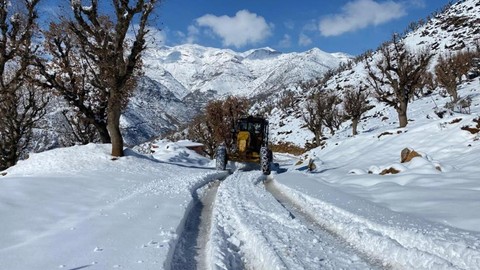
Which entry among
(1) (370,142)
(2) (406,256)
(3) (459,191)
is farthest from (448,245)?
(1) (370,142)

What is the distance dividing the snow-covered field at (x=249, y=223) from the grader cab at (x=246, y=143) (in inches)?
240

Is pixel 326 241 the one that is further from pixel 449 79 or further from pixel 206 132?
pixel 449 79

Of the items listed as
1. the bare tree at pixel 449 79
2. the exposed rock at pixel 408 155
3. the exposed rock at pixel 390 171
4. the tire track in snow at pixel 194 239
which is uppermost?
the bare tree at pixel 449 79

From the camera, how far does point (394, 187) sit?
422 inches

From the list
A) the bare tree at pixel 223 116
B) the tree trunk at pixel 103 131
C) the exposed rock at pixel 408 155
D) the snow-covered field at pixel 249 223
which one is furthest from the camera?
the bare tree at pixel 223 116

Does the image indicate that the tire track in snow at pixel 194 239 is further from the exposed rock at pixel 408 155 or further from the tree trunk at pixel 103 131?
the tree trunk at pixel 103 131

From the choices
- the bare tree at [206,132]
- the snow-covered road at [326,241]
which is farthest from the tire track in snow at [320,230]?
the bare tree at [206,132]

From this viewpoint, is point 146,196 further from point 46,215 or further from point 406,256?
point 406,256

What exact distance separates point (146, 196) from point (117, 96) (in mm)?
8884

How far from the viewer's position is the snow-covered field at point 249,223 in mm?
5215

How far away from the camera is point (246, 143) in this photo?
21.6 metres

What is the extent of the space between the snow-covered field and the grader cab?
6104 mm

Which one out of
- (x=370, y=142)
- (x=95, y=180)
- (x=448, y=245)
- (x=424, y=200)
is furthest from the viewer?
(x=370, y=142)

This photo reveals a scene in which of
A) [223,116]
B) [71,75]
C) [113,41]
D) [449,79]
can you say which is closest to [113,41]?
[113,41]
